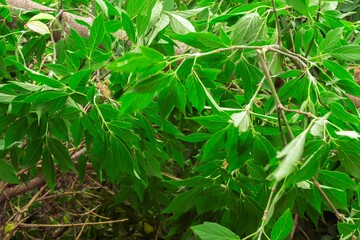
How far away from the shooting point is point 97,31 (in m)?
0.91

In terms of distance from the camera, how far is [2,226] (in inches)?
59.7

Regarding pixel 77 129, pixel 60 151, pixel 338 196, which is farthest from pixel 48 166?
pixel 338 196

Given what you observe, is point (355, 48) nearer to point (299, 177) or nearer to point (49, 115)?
point (299, 177)

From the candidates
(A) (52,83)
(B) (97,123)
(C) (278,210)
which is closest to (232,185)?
(C) (278,210)

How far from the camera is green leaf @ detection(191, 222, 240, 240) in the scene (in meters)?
0.77

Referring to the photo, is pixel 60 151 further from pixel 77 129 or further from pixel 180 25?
pixel 180 25

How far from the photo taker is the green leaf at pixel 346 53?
0.91 metres

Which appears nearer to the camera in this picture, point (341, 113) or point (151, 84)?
point (151, 84)

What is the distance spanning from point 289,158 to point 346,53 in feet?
1.28

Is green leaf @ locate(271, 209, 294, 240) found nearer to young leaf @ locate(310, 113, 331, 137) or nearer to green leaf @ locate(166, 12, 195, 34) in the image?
young leaf @ locate(310, 113, 331, 137)

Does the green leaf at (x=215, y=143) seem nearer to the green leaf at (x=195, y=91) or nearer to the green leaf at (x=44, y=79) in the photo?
the green leaf at (x=195, y=91)

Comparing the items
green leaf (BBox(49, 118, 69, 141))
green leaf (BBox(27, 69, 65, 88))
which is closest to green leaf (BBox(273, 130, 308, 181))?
green leaf (BBox(27, 69, 65, 88))

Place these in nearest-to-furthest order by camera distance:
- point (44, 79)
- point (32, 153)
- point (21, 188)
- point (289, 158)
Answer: point (289, 158), point (44, 79), point (32, 153), point (21, 188)

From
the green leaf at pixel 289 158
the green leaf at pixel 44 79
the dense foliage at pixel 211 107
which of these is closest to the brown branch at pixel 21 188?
the dense foliage at pixel 211 107
